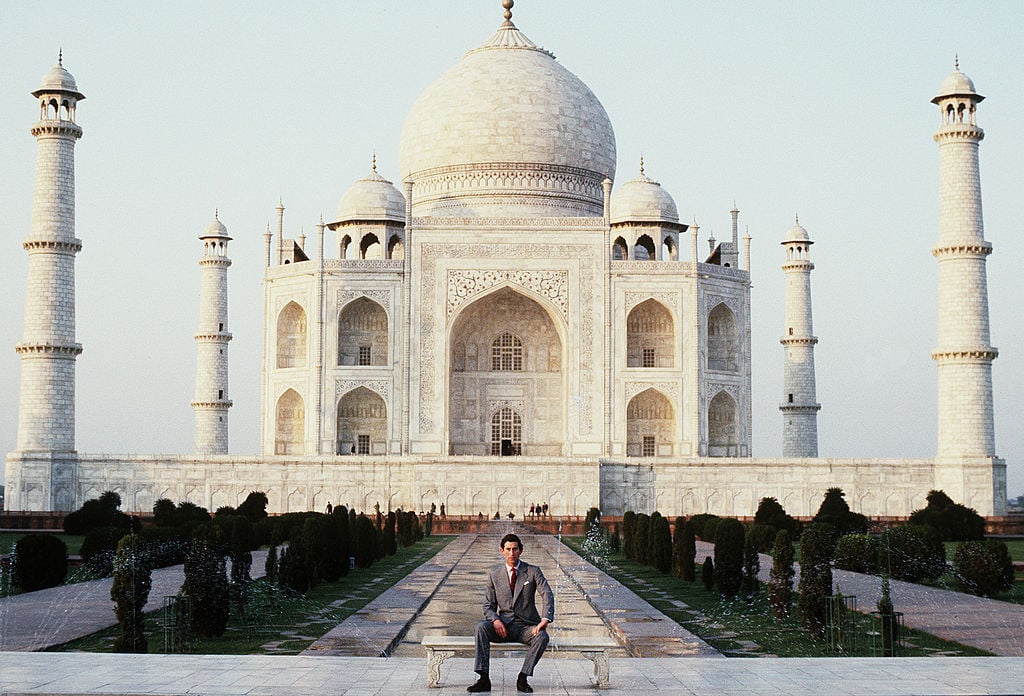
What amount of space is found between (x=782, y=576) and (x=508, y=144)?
22662 millimetres

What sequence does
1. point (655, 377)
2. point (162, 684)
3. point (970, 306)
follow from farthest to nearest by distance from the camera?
1. point (655, 377)
2. point (970, 306)
3. point (162, 684)

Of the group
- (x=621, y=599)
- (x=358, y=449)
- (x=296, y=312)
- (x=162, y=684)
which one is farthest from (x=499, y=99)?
(x=162, y=684)

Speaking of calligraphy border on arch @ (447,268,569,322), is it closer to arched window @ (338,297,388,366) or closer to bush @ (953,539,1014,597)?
arched window @ (338,297,388,366)

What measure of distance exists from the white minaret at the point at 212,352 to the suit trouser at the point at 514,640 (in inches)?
977

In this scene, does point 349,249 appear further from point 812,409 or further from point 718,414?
point 812,409

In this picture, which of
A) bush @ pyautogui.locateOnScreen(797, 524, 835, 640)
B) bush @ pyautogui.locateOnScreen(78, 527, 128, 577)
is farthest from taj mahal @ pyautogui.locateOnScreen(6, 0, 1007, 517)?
bush @ pyautogui.locateOnScreen(797, 524, 835, 640)

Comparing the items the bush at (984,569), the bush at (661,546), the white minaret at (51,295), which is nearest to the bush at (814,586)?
the bush at (984,569)

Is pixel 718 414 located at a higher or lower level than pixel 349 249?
lower

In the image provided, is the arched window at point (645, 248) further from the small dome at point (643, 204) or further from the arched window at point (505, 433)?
the arched window at point (505, 433)

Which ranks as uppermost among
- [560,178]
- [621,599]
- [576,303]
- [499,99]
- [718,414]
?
[499,99]

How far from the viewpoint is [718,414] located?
29.4 metres

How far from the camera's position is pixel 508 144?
3094 centimetres

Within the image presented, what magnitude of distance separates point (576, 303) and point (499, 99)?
6.09 metres

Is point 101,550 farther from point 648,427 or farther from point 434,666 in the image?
point 648,427
